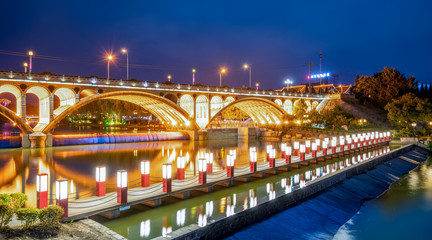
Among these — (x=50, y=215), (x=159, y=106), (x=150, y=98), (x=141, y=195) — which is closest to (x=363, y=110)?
(x=159, y=106)

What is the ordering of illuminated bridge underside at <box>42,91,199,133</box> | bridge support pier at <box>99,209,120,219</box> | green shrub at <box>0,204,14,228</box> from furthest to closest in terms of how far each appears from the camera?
illuminated bridge underside at <box>42,91,199,133</box>
bridge support pier at <box>99,209,120,219</box>
green shrub at <box>0,204,14,228</box>

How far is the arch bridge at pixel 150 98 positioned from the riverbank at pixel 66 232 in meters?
33.7

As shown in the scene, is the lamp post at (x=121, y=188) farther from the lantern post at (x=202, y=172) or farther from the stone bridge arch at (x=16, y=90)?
the stone bridge arch at (x=16, y=90)

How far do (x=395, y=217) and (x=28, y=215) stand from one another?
57.3 feet

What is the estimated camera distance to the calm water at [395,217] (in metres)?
15.3

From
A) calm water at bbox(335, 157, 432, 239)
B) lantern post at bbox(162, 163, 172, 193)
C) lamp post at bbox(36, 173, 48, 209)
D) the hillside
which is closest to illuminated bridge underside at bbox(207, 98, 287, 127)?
the hillside

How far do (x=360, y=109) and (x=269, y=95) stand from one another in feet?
82.0

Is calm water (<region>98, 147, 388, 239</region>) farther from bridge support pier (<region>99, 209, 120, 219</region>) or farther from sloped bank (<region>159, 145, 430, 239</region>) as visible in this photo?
sloped bank (<region>159, 145, 430, 239</region>)

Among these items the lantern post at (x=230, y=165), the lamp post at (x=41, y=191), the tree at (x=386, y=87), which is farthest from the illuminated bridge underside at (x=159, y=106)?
the tree at (x=386, y=87)

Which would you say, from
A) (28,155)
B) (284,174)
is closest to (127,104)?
(28,155)

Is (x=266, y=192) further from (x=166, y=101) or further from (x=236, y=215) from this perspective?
(x=166, y=101)

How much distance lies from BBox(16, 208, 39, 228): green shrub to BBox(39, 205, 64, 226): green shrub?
0.15 meters

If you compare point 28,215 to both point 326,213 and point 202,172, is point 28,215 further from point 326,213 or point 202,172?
point 326,213

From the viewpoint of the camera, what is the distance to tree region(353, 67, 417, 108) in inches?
2908
